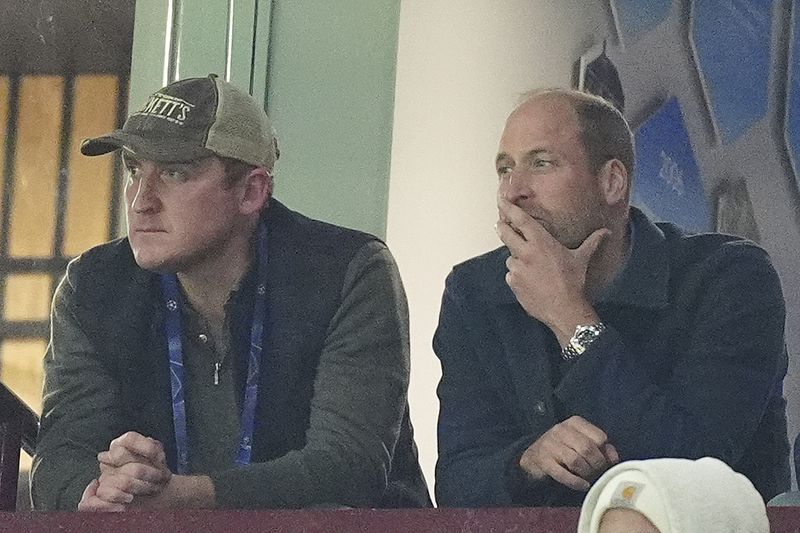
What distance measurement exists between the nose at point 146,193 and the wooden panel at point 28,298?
1.07 feet

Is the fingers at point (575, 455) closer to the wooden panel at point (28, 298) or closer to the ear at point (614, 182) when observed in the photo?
the ear at point (614, 182)

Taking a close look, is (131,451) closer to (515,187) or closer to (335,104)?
(515,187)

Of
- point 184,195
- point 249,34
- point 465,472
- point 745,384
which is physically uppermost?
point 249,34

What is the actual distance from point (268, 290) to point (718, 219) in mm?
687

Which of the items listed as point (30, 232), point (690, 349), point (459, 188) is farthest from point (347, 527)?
Answer: point (30, 232)

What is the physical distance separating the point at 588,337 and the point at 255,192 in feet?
1.82

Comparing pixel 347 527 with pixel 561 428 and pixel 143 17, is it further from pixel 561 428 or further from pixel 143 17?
pixel 143 17

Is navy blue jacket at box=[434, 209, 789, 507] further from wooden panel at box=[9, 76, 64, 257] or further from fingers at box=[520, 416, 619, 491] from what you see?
wooden panel at box=[9, 76, 64, 257]

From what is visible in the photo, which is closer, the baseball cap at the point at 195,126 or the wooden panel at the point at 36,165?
the baseball cap at the point at 195,126

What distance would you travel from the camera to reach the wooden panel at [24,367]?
8.17ft

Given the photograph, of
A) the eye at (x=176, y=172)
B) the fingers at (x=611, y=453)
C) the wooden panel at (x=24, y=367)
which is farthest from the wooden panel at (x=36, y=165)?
the fingers at (x=611, y=453)

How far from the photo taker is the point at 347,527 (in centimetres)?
178

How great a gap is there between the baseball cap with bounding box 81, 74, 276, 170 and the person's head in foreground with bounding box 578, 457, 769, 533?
981 millimetres

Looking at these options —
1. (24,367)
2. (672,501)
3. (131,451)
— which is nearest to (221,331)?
(131,451)
